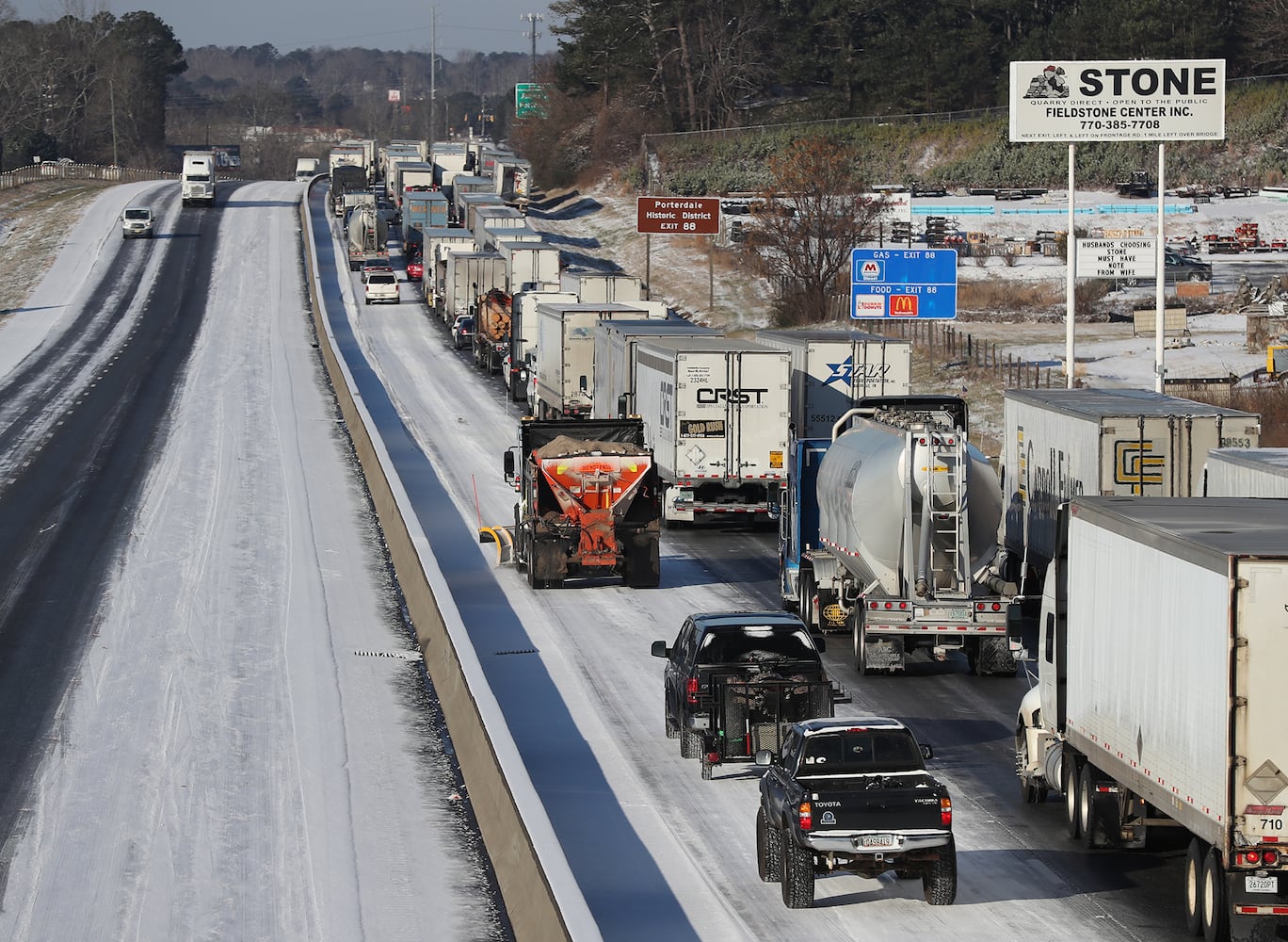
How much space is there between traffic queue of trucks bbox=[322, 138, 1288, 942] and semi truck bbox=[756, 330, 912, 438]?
4 centimetres

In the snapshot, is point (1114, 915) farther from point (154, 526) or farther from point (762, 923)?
point (154, 526)

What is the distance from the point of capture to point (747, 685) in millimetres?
19094

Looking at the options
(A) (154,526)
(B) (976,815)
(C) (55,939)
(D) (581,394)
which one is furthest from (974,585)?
(D) (581,394)

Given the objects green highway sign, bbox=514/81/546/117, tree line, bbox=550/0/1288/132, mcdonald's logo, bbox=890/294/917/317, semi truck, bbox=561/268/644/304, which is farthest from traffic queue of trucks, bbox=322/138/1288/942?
green highway sign, bbox=514/81/546/117

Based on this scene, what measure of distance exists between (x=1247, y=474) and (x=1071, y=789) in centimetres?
665

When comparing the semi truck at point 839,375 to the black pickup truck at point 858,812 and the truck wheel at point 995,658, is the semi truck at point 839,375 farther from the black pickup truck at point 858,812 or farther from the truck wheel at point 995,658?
the black pickup truck at point 858,812

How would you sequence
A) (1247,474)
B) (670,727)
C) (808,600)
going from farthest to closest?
1. (808,600)
2. (1247,474)
3. (670,727)

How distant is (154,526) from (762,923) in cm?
2335

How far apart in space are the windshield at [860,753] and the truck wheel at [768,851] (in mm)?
719

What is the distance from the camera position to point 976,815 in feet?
60.5

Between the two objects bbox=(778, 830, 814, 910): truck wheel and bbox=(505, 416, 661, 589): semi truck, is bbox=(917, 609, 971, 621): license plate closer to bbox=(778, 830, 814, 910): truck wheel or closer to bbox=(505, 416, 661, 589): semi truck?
bbox=(505, 416, 661, 589): semi truck

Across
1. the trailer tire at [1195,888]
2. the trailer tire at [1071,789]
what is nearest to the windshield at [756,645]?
the trailer tire at [1071,789]

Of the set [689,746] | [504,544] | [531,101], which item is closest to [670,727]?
[689,746]

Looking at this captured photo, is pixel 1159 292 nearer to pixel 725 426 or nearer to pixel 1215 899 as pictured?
pixel 725 426
